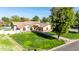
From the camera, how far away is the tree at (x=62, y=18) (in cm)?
271

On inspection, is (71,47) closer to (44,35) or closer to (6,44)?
(44,35)

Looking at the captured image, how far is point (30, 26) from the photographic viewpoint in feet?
9.13

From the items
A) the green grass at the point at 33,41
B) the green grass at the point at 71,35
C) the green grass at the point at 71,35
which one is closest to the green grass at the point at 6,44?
the green grass at the point at 33,41

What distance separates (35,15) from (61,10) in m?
0.27

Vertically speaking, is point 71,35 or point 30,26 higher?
point 30,26

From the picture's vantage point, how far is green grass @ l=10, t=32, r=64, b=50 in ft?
8.98

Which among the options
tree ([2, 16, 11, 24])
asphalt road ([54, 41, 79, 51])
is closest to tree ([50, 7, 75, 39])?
asphalt road ([54, 41, 79, 51])

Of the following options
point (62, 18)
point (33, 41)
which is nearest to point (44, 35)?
point (33, 41)

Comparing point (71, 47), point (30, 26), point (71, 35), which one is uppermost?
point (30, 26)

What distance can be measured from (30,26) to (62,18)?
0.34 m

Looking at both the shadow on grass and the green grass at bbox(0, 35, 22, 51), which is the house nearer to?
the shadow on grass

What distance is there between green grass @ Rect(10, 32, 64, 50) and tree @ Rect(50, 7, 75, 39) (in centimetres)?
14
